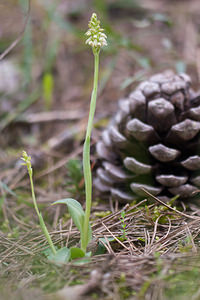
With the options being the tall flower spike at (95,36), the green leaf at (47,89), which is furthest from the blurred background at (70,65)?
the tall flower spike at (95,36)

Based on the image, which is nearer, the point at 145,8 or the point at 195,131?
the point at 195,131

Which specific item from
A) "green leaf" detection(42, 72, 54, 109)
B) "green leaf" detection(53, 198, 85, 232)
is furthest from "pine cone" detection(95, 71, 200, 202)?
"green leaf" detection(42, 72, 54, 109)

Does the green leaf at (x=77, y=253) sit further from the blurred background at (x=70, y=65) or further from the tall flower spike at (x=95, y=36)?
the blurred background at (x=70, y=65)

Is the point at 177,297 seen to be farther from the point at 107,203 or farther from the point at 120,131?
the point at 120,131

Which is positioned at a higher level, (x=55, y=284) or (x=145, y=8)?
(x=145, y=8)

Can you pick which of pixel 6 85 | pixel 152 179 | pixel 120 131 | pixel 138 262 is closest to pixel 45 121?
pixel 6 85
